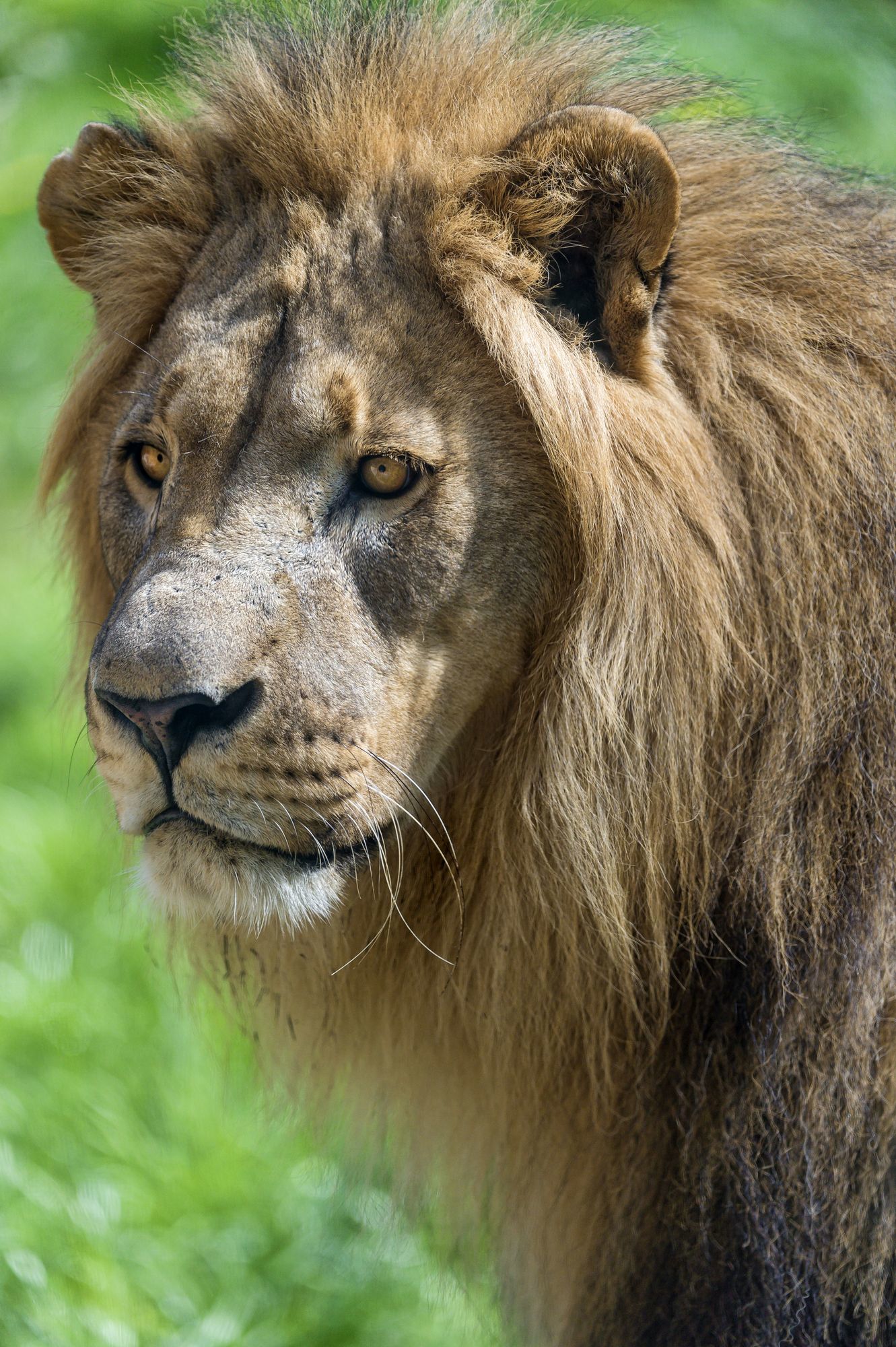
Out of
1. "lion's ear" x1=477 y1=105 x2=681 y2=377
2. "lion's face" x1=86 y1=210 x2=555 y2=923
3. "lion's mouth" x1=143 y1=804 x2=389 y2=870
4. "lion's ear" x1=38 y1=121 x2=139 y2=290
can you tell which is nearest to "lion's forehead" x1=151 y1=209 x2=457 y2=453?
"lion's face" x1=86 y1=210 x2=555 y2=923

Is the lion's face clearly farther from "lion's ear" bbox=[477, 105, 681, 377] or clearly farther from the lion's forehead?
"lion's ear" bbox=[477, 105, 681, 377]

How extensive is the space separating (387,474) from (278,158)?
23.7 inches

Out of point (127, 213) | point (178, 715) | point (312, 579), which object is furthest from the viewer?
point (127, 213)

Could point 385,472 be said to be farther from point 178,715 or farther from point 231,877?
point 231,877

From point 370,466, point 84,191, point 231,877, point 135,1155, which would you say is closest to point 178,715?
point 231,877

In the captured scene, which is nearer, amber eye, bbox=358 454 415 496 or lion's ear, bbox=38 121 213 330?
amber eye, bbox=358 454 415 496

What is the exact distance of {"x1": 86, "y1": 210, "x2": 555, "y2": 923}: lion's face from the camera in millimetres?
2137

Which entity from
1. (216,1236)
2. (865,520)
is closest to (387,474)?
(865,520)

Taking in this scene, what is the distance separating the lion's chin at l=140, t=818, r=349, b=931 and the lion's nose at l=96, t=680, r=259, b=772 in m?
0.13

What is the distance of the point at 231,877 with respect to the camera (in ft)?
7.28

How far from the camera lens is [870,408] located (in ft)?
8.02

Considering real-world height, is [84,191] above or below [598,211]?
above

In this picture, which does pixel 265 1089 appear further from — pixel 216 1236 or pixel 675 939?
pixel 675 939

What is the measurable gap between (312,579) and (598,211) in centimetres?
70
